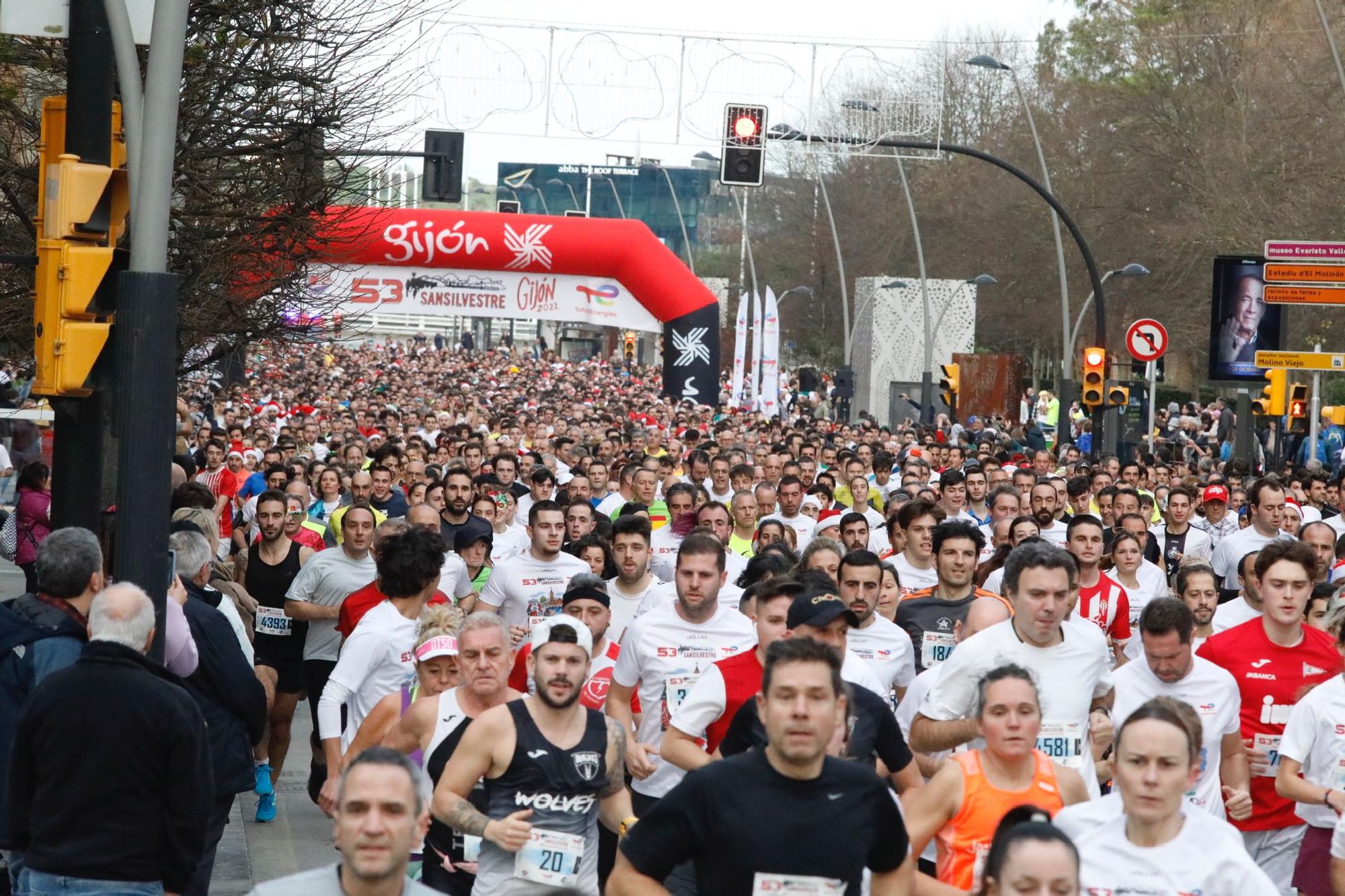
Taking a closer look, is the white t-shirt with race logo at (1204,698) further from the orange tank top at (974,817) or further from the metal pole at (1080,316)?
the metal pole at (1080,316)

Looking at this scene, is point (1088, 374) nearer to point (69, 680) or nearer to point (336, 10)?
point (336, 10)

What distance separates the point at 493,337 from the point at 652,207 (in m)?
38.0

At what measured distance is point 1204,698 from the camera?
7.37 m

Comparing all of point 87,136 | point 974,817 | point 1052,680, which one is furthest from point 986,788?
point 87,136

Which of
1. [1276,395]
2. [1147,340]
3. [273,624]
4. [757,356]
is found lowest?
[273,624]

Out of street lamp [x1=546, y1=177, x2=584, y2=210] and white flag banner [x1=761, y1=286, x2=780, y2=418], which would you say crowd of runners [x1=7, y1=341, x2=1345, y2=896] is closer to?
white flag banner [x1=761, y1=286, x2=780, y2=418]

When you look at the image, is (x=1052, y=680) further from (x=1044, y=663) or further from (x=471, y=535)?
(x=471, y=535)

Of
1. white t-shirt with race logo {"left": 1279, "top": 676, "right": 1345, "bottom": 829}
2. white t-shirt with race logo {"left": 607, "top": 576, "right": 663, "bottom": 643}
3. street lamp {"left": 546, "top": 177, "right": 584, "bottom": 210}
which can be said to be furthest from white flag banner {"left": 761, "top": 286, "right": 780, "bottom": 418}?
street lamp {"left": 546, "top": 177, "right": 584, "bottom": 210}

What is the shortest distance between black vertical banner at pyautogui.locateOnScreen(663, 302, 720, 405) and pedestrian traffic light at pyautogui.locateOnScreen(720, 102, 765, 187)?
1172 centimetres

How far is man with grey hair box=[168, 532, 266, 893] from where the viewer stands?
6918mm

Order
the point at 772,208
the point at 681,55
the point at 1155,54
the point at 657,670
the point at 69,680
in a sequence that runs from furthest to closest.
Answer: the point at 772,208
the point at 1155,54
the point at 681,55
the point at 657,670
the point at 69,680

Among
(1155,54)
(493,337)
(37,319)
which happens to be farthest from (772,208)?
(493,337)

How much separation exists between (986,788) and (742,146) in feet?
54.6

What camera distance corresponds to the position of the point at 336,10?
1422 centimetres
